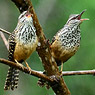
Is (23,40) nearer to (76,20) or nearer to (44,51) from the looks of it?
(44,51)

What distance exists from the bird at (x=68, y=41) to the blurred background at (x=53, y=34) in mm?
2511

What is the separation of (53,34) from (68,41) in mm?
3562

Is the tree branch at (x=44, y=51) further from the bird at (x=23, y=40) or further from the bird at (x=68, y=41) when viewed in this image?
the bird at (x=68, y=41)

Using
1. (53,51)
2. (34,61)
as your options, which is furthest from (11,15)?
(53,51)

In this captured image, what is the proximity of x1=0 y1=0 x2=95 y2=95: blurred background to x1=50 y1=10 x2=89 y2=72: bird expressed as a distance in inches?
98.9

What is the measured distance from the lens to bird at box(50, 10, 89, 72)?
15.9ft

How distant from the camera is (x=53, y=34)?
27.7ft

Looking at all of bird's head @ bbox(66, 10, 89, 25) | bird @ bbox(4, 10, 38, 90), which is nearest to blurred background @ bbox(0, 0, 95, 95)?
bird's head @ bbox(66, 10, 89, 25)

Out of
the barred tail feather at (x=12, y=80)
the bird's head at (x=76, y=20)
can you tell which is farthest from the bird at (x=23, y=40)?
the bird's head at (x=76, y=20)

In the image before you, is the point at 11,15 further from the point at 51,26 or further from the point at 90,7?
the point at 90,7

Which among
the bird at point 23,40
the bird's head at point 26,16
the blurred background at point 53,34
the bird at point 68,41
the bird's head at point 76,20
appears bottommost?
the blurred background at point 53,34

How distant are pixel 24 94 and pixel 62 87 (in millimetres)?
3812

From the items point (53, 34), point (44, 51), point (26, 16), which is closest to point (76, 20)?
point (26, 16)

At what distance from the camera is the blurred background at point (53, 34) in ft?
25.9
